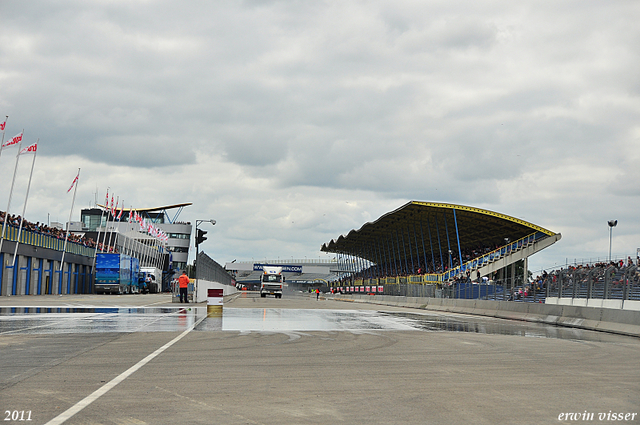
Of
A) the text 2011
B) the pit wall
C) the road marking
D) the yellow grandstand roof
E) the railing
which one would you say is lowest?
the text 2011

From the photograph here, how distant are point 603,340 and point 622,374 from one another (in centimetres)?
725

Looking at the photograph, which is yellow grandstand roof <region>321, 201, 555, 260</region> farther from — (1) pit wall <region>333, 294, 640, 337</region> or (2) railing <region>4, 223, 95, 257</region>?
(2) railing <region>4, 223, 95, 257</region>

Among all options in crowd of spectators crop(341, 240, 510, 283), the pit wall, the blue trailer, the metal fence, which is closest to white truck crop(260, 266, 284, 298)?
the blue trailer

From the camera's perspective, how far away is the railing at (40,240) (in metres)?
51.3

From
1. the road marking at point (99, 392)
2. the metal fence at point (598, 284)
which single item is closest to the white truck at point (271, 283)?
the metal fence at point (598, 284)

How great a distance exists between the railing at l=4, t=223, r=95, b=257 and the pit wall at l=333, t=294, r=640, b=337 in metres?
31.3

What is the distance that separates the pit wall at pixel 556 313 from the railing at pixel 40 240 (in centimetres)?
3133

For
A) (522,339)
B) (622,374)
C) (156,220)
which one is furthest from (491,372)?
(156,220)

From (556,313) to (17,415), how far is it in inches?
847

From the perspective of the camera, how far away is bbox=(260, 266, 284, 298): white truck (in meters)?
74.8

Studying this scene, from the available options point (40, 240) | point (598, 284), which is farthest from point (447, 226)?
point (598, 284)

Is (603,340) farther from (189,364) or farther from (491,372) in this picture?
(189,364)

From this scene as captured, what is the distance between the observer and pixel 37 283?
58344 mm

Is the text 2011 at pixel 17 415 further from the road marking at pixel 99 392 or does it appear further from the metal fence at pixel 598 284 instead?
the metal fence at pixel 598 284
